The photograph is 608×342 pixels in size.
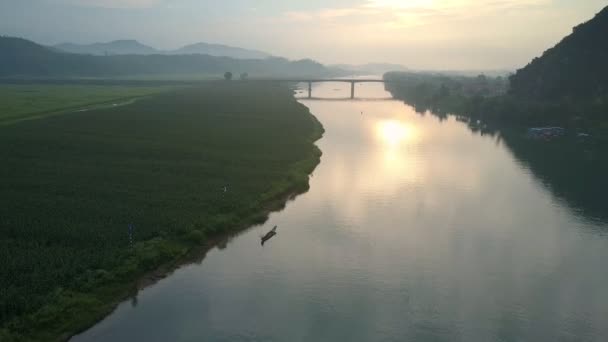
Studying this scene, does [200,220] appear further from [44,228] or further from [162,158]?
[162,158]

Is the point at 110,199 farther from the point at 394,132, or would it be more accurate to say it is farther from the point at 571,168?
the point at 394,132

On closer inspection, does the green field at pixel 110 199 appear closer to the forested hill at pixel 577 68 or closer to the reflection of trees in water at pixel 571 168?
the reflection of trees in water at pixel 571 168

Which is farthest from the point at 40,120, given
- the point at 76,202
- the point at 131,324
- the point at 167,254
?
the point at 131,324

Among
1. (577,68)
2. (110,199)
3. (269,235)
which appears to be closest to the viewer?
(269,235)

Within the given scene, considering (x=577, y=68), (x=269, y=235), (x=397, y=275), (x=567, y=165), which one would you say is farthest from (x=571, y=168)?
(x=577, y=68)

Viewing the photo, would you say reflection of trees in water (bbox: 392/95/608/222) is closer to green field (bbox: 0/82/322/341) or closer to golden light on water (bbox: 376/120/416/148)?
golden light on water (bbox: 376/120/416/148)
